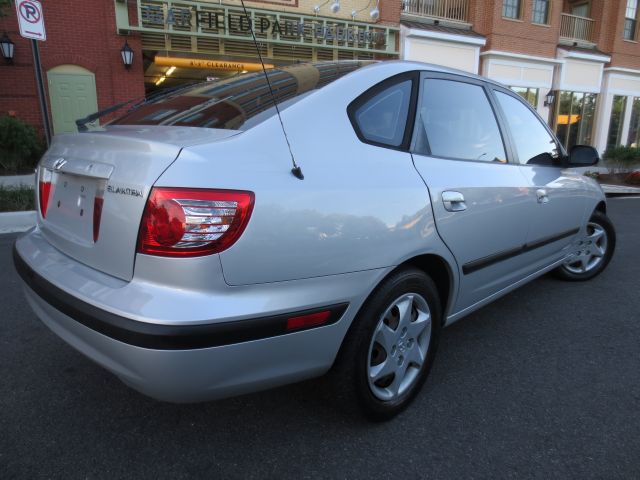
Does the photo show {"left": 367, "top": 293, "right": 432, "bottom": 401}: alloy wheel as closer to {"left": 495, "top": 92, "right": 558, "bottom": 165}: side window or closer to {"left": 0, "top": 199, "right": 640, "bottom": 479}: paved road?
{"left": 0, "top": 199, "right": 640, "bottom": 479}: paved road

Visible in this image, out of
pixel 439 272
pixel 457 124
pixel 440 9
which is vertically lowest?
pixel 439 272

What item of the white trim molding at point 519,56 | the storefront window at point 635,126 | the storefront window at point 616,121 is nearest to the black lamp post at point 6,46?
the white trim molding at point 519,56

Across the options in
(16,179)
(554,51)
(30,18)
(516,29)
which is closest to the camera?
(30,18)

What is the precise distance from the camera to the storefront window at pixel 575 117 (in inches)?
691

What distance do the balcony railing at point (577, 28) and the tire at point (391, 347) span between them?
19795 millimetres

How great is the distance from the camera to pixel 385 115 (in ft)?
6.74

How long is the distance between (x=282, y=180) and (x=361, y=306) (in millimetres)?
601

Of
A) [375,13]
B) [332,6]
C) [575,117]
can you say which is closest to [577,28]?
[575,117]

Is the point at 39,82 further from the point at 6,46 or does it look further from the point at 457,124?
the point at 457,124

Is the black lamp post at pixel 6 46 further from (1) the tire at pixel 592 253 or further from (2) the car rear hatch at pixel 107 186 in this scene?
(1) the tire at pixel 592 253

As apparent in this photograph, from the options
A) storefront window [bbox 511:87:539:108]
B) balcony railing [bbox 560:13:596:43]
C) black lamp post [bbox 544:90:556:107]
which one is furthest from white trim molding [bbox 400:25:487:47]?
balcony railing [bbox 560:13:596:43]

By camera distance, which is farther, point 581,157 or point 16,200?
point 16,200

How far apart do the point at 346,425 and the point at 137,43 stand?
10.8 metres

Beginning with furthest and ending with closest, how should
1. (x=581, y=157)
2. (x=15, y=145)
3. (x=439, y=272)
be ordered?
(x=15, y=145) < (x=581, y=157) < (x=439, y=272)
